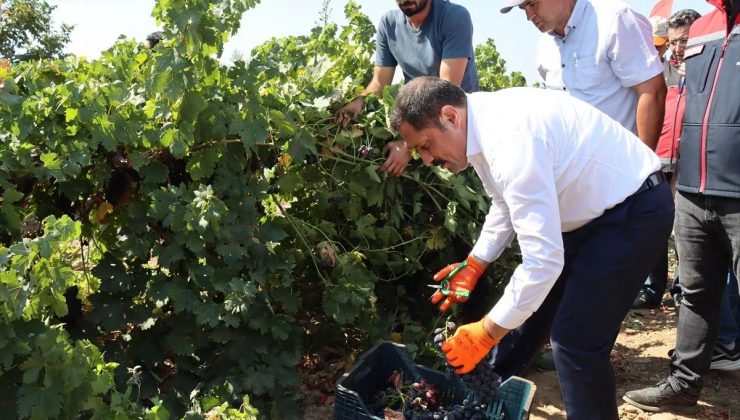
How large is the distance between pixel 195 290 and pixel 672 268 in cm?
486

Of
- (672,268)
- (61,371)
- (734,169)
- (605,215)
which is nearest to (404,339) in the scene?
(605,215)

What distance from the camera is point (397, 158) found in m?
3.19

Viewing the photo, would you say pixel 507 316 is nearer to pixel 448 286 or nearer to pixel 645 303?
pixel 448 286

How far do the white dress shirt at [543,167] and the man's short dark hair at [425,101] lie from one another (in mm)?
76

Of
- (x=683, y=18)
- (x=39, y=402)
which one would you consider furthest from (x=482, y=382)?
(x=683, y=18)

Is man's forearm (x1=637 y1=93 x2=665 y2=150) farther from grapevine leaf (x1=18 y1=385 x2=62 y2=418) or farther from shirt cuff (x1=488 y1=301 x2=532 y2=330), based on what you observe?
grapevine leaf (x1=18 y1=385 x2=62 y2=418)

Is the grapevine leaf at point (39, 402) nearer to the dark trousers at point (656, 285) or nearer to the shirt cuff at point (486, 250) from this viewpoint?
the shirt cuff at point (486, 250)

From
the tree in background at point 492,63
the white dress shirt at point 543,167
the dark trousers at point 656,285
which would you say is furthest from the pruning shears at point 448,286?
the tree in background at point 492,63

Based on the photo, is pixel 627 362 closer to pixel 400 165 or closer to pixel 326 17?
pixel 400 165

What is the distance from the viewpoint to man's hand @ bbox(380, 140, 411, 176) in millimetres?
3195

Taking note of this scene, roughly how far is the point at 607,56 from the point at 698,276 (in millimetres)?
1086

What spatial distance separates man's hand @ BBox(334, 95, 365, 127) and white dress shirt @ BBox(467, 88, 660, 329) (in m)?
0.99

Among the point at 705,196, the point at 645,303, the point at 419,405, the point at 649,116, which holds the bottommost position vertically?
the point at 645,303

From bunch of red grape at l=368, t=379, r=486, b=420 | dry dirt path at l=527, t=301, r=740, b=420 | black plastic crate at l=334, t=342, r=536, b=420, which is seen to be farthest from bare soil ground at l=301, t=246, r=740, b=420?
bunch of red grape at l=368, t=379, r=486, b=420
